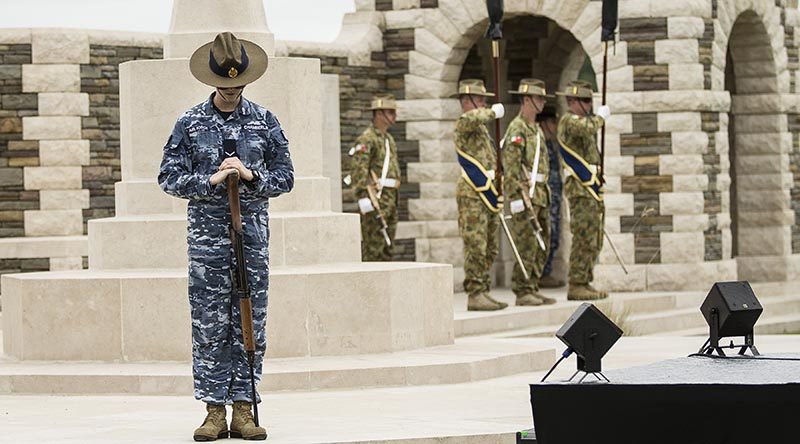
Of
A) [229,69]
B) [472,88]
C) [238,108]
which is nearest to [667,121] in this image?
[472,88]

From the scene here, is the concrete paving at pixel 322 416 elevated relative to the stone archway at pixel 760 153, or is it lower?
lower

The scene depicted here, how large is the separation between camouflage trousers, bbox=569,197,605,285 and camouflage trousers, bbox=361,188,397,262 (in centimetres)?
175

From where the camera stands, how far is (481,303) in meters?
16.6

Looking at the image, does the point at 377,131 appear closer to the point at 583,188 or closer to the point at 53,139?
the point at 583,188

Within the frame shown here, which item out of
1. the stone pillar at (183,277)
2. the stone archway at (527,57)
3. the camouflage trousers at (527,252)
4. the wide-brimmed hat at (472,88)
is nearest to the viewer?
the stone pillar at (183,277)

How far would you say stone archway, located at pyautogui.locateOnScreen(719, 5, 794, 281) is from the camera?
21.3 meters

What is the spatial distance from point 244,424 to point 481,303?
749 cm

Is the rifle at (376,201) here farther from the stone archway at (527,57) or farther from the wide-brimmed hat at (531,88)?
the stone archway at (527,57)

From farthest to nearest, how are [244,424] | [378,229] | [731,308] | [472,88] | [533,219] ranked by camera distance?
1. [378,229]
2. [533,219]
3. [472,88]
4. [244,424]
5. [731,308]

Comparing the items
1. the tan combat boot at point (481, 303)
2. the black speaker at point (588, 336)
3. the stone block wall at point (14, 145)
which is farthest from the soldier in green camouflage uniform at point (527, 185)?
the black speaker at point (588, 336)

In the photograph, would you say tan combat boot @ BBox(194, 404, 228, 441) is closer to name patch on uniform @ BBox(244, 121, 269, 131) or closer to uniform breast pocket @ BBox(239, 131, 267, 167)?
uniform breast pocket @ BBox(239, 131, 267, 167)

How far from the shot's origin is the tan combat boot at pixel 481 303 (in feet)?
54.5

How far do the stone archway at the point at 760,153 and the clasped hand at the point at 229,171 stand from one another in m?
12.7

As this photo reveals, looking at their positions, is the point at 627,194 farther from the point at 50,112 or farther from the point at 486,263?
the point at 50,112
